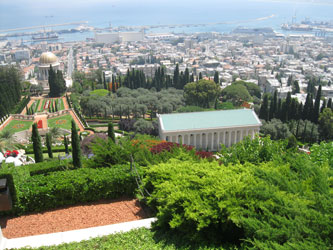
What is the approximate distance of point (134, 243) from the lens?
29.1 feet

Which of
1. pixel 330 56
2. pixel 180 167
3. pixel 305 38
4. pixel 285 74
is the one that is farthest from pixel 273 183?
pixel 305 38

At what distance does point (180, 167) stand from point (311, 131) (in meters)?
29.1

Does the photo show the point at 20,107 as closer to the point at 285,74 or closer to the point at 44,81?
the point at 44,81

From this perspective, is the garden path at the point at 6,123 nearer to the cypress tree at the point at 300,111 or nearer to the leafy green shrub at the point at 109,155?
the leafy green shrub at the point at 109,155

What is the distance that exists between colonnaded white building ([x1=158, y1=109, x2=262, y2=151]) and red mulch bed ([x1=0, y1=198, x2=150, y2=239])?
19196 mm

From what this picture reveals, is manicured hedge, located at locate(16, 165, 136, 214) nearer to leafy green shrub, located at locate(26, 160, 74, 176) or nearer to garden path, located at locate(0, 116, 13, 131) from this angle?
leafy green shrub, located at locate(26, 160, 74, 176)

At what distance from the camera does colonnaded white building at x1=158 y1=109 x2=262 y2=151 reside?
1230 inches

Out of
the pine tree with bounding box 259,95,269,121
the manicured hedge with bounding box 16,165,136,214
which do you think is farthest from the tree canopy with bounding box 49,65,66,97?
the manicured hedge with bounding box 16,165,136,214

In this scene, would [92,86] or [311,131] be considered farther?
[92,86]

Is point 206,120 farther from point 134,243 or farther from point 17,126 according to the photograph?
point 134,243

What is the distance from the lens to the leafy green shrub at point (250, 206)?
7.24 meters

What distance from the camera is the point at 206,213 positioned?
842 centimetres

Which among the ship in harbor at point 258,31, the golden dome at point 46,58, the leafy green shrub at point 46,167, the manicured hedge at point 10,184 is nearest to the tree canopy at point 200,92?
the golden dome at point 46,58

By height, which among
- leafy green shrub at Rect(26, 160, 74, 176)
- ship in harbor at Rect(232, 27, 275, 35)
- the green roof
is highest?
ship in harbor at Rect(232, 27, 275, 35)
